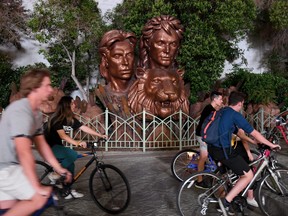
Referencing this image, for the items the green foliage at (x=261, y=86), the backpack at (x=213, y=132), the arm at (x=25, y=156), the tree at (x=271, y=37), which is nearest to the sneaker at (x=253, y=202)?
the backpack at (x=213, y=132)

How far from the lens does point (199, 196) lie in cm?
436

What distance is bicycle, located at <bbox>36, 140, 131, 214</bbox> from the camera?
16.2 ft

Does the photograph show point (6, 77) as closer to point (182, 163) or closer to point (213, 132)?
point (182, 163)

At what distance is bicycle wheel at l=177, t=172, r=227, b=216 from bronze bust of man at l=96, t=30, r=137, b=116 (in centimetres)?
676

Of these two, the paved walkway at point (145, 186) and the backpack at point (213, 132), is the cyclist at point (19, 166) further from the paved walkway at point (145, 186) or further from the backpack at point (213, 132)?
the backpack at point (213, 132)

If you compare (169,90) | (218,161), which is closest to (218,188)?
(218,161)

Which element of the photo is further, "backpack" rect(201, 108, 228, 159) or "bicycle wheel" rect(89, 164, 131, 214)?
"bicycle wheel" rect(89, 164, 131, 214)

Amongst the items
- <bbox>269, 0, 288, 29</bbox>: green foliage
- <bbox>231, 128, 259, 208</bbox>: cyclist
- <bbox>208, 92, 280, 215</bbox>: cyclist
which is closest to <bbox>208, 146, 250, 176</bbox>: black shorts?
<bbox>208, 92, 280, 215</bbox>: cyclist

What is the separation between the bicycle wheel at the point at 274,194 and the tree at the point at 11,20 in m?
13.0

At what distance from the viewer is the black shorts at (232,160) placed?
170 inches

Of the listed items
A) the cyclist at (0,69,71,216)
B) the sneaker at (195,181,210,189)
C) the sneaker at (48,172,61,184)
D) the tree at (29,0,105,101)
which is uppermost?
the tree at (29,0,105,101)

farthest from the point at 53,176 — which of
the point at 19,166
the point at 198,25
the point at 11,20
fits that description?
the point at 11,20

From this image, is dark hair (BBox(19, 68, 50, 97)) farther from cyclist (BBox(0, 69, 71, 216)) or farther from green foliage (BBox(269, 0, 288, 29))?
green foliage (BBox(269, 0, 288, 29))

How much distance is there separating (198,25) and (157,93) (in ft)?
11.9
